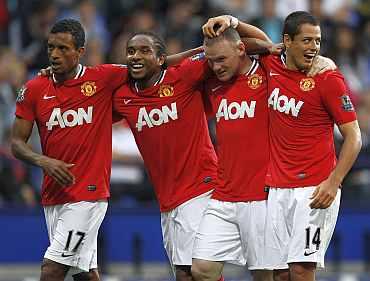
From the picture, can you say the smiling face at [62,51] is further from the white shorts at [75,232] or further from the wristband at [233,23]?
the wristband at [233,23]

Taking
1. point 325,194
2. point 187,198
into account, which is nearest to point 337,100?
point 325,194

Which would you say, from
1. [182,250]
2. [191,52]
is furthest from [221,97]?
[182,250]

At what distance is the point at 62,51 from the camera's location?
429 inches

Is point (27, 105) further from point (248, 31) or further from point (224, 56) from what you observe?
point (248, 31)

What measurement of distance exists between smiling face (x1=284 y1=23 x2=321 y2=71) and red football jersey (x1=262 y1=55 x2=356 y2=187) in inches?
4.4

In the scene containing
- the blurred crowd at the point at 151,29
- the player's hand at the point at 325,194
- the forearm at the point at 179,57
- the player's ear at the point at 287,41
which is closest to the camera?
the player's hand at the point at 325,194

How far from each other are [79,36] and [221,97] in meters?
1.24

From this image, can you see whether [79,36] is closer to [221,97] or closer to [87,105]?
[87,105]

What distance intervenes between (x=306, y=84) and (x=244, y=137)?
700mm

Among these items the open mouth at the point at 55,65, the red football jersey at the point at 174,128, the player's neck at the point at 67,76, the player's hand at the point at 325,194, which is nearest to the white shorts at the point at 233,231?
the red football jersey at the point at 174,128

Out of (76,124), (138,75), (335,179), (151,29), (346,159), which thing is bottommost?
(335,179)

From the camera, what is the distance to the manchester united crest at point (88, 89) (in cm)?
1105

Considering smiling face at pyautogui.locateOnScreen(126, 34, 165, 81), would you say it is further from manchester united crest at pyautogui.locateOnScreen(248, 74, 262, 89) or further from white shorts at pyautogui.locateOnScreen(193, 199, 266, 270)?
white shorts at pyautogui.locateOnScreen(193, 199, 266, 270)

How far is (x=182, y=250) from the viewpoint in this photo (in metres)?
11.1
